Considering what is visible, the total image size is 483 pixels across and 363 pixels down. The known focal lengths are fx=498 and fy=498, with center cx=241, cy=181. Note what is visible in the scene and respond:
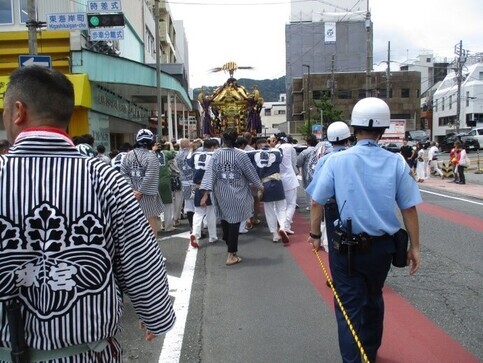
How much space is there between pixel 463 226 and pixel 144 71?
13.5 meters

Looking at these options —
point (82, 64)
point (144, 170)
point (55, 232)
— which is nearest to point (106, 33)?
point (82, 64)

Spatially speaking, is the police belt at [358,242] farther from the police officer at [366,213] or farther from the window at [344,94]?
the window at [344,94]

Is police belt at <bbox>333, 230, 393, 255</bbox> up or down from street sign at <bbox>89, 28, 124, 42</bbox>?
down

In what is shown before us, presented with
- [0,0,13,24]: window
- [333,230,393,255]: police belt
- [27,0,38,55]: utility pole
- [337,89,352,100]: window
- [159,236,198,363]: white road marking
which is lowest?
[159,236,198,363]: white road marking

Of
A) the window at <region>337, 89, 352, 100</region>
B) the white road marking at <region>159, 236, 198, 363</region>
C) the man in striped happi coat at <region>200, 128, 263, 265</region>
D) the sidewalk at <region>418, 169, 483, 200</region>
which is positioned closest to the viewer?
the white road marking at <region>159, 236, 198, 363</region>

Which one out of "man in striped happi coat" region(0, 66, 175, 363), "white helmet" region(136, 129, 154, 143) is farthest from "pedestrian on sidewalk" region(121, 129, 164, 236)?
"man in striped happi coat" region(0, 66, 175, 363)

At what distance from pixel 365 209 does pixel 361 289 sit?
1.81 ft

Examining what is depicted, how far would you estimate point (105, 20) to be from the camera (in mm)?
11648

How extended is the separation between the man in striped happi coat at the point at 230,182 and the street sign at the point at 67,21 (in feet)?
21.3

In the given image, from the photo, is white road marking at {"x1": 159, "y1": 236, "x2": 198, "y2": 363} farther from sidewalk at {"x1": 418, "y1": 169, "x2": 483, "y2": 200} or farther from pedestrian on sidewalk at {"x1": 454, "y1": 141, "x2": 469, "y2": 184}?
pedestrian on sidewalk at {"x1": 454, "y1": 141, "x2": 469, "y2": 184}

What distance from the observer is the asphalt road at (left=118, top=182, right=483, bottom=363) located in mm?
4102

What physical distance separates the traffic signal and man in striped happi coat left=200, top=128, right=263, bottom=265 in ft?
19.6

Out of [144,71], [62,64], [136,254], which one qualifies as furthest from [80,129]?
[136,254]

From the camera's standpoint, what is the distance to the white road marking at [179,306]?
4.10 meters
